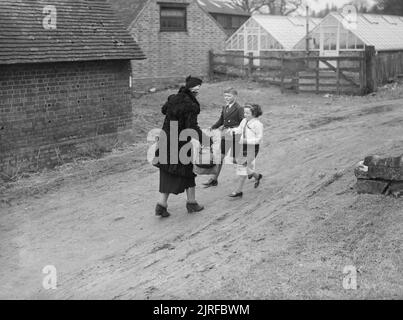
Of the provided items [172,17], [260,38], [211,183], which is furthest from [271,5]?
[211,183]

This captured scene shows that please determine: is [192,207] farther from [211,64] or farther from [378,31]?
[378,31]

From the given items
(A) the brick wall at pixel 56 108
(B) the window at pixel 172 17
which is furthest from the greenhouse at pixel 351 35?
(A) the brick wall at pixel 56 108

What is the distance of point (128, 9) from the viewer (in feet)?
86.5

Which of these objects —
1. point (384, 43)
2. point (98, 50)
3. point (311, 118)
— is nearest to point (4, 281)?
point (98, 50)

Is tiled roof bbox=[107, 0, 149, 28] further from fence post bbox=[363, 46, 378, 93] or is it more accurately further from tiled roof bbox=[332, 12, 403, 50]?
fence post bbox=[363, 46, 378, 93]

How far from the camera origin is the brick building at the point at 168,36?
2572 centimetres

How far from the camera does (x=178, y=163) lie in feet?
24.8

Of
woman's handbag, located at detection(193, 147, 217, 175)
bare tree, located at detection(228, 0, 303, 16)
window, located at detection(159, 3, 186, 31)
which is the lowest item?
woman's handbag, located at detection(193, 147, 217, 175)

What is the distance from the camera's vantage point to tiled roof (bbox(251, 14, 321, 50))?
3331cm

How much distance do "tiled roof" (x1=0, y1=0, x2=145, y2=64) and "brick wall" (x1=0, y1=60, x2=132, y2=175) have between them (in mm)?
261

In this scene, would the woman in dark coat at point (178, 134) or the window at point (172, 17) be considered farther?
the window at point (172, 17)

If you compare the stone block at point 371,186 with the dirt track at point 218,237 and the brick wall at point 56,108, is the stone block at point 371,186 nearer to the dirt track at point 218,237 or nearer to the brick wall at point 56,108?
the dirt track at point 218,237

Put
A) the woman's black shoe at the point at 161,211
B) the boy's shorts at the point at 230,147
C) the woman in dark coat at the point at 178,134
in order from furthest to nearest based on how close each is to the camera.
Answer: the boy's shorts at the point at 230,147 → the woman's black shoe at the point at 161,211 → the woman in dark coat at the point at 178,134

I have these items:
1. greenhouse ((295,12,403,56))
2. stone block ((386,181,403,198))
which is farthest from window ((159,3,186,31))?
stone block ((386,181,403,198))
